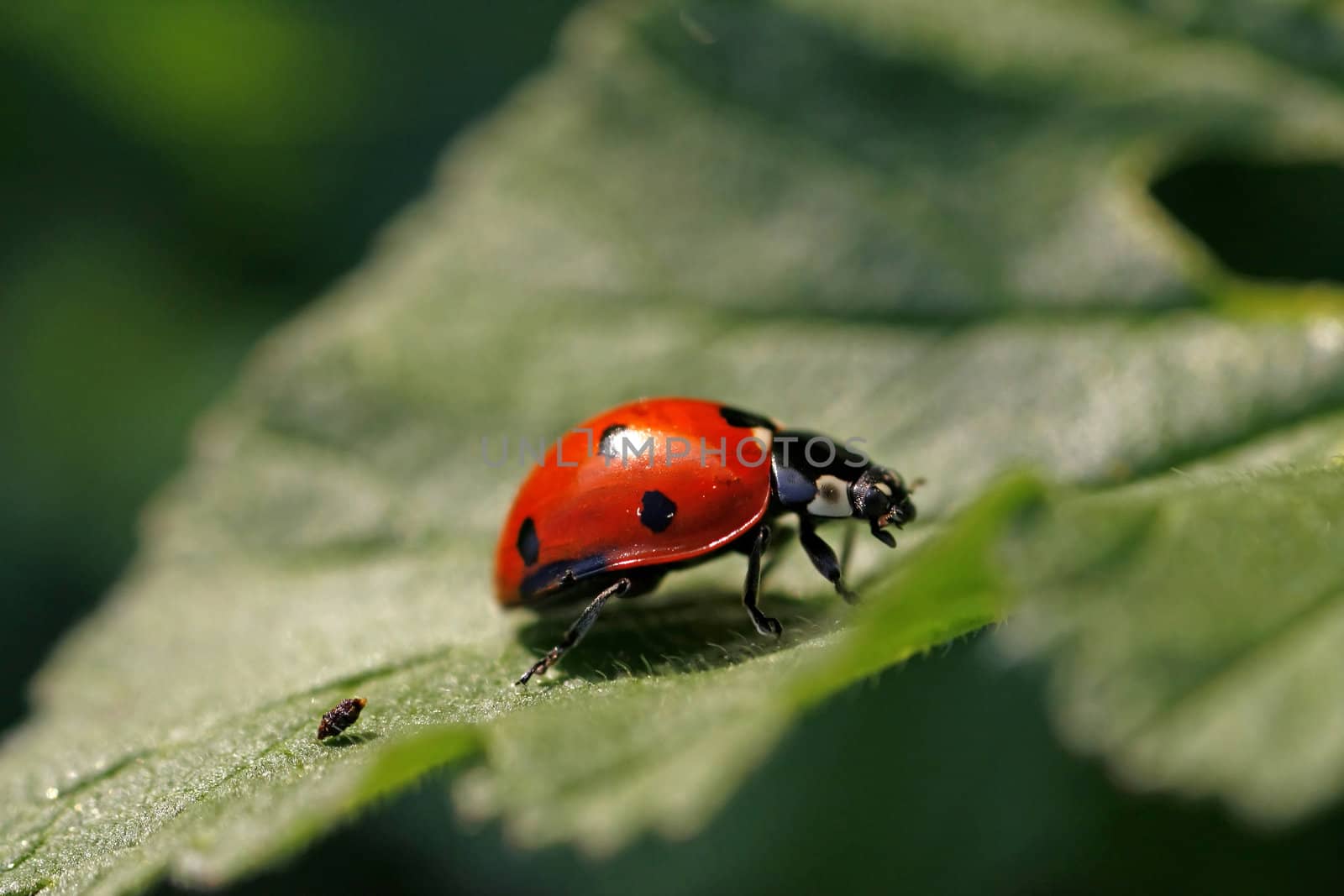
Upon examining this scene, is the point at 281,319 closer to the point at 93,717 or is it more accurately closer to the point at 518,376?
the point at 518,376

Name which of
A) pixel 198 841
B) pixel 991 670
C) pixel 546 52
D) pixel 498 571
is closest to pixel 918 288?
pixel 991 670

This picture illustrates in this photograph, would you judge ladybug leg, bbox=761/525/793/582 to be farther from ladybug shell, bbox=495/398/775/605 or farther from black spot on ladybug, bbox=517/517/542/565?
black spot on ladybug, bbox=517/517/542/565

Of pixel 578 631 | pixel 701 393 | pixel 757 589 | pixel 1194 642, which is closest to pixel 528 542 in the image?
pixel 578 631

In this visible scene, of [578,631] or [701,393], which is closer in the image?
[578,631]

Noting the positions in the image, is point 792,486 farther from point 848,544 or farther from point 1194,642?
point 1194,642

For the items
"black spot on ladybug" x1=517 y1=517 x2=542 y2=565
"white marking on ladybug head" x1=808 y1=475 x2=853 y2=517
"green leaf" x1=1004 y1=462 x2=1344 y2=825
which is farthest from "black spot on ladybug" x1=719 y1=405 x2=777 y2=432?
"green leaf" x1=1004 y1=462 x2=1344 y2=825

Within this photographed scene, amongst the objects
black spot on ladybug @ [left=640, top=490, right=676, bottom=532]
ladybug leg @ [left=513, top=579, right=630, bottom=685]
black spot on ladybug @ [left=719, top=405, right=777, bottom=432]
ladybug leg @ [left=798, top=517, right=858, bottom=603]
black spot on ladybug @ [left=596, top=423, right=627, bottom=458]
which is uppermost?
black spot on ladybug @ [left=596, top=423, right=627, bottom=458]

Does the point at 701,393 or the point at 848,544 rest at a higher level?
the point at 701,393
